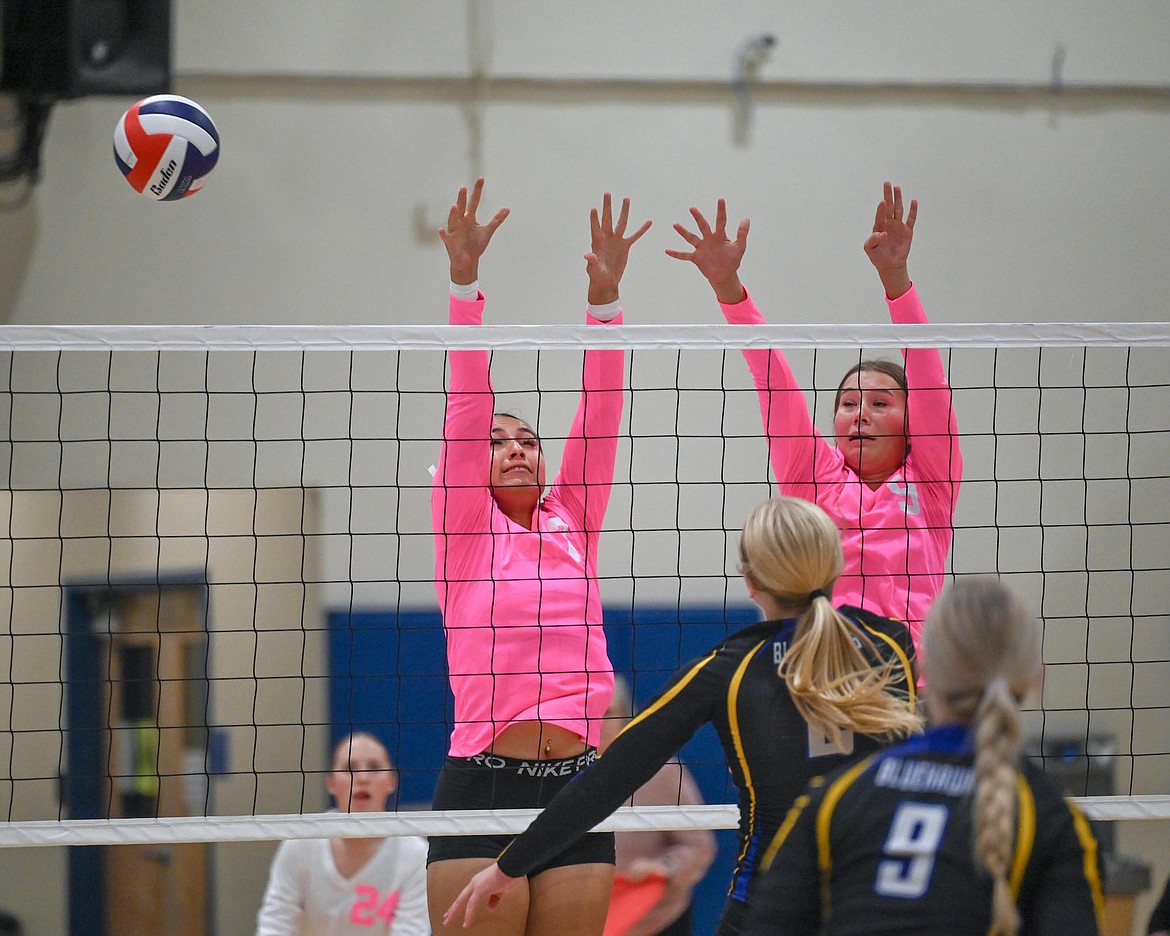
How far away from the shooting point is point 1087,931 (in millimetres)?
1641

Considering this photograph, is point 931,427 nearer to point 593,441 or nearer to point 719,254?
point 719,254

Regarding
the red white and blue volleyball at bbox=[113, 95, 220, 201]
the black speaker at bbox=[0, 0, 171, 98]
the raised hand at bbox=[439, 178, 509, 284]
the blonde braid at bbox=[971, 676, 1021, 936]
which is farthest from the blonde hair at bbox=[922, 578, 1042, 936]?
the black speaker at bbox=[0, 0, 171, 98]

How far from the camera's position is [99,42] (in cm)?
573

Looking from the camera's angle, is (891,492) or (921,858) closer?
(921,858)

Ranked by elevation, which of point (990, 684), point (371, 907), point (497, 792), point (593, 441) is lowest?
point (371, 907)

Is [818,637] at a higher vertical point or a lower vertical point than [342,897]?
higher

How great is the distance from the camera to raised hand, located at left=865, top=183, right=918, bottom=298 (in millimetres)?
3402

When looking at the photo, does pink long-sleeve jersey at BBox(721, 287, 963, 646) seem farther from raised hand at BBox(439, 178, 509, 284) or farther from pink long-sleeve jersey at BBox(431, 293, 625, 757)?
raised hand at BBox(439, 178, 509, 284)

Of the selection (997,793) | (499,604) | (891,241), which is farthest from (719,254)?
(997,793)

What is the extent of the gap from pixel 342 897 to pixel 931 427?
257cm

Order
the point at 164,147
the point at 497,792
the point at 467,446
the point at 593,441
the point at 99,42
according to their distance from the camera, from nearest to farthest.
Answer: the point at 497,792 → the point at 467,446 → the point at 593,441 → the point at 164,147 → the point at 99,42

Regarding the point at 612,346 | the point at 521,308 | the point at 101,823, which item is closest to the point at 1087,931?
the point at 612,346

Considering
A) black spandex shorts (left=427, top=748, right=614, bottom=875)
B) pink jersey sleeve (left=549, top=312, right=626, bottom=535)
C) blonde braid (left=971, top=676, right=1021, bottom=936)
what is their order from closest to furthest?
blonde braid (left=971, top=676, right=1021, bottom=936), black spandex shorts (left=427, top=748, right=614, bottom=875), pink jersey sleeve (left=549, top=312, right=626, bottom=535)

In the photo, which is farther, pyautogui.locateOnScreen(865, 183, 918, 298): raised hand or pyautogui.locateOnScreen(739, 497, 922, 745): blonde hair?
pyautogui.locateOnScreen(865, 183, 918, 298): raised hand
